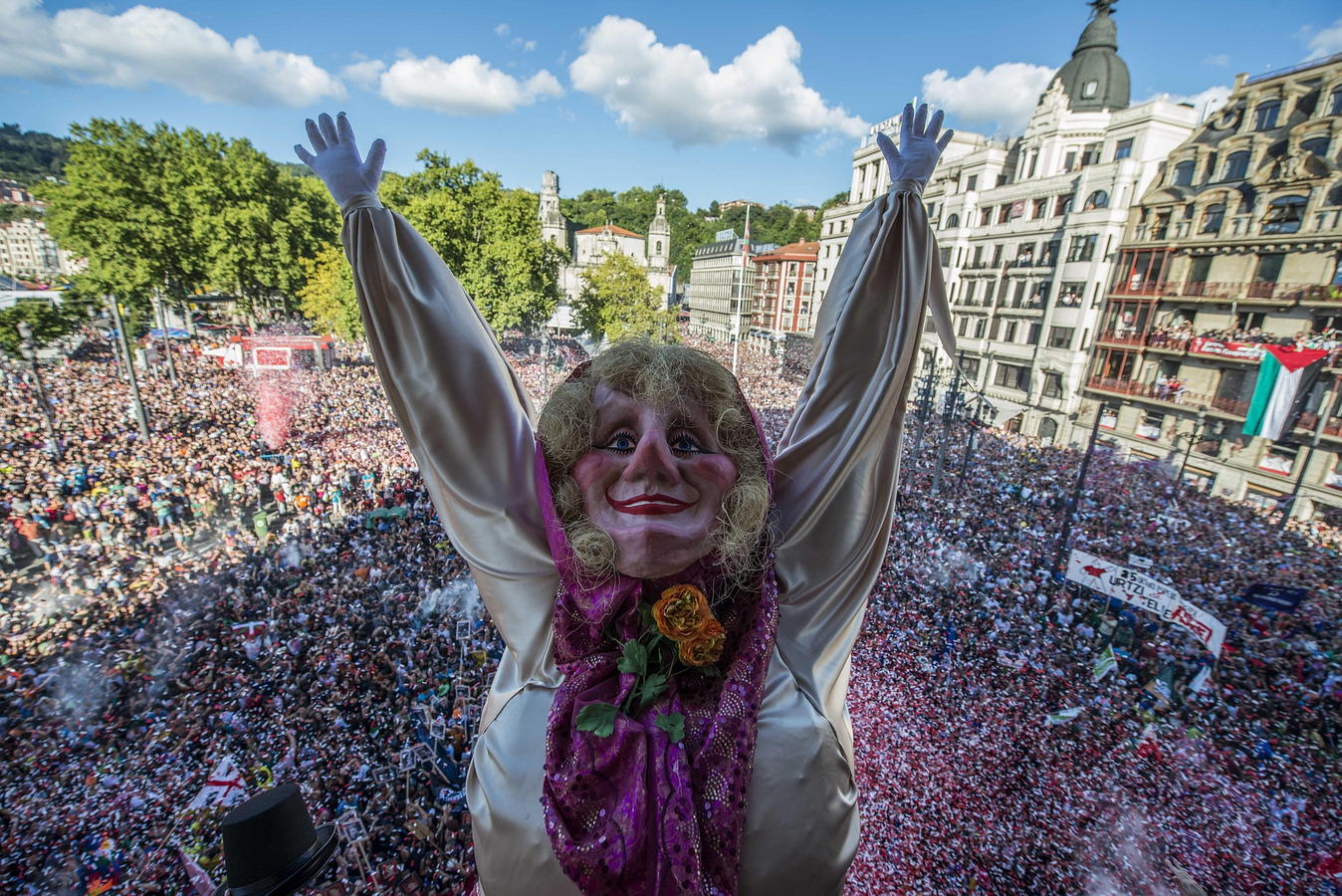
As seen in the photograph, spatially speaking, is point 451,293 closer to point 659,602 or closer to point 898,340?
point 659,602

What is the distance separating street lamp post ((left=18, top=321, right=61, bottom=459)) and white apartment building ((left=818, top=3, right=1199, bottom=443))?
2286 centimetres

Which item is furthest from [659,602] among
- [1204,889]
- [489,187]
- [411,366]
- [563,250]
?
[563,250]

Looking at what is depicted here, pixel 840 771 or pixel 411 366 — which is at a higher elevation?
pixel 411 366

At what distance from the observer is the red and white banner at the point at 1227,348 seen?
54.8 ft

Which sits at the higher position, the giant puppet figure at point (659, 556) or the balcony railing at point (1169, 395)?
the giant puppet figure at point (659, 556)

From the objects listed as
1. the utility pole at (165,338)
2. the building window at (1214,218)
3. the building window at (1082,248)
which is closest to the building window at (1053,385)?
the building window at (1082,248)

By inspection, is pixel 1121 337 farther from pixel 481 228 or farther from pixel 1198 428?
pixel 481 228

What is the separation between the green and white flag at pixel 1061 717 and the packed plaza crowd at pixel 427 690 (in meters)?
0.10

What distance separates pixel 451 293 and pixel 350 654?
7.39 metres

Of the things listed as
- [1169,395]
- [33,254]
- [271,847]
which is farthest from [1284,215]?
[33,254]

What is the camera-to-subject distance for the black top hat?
177 centimetres

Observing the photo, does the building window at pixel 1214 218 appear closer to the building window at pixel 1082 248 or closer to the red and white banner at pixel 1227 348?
the building window at pixel 1082 248

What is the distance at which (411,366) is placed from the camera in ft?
5.46

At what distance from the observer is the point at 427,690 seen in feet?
22.7
